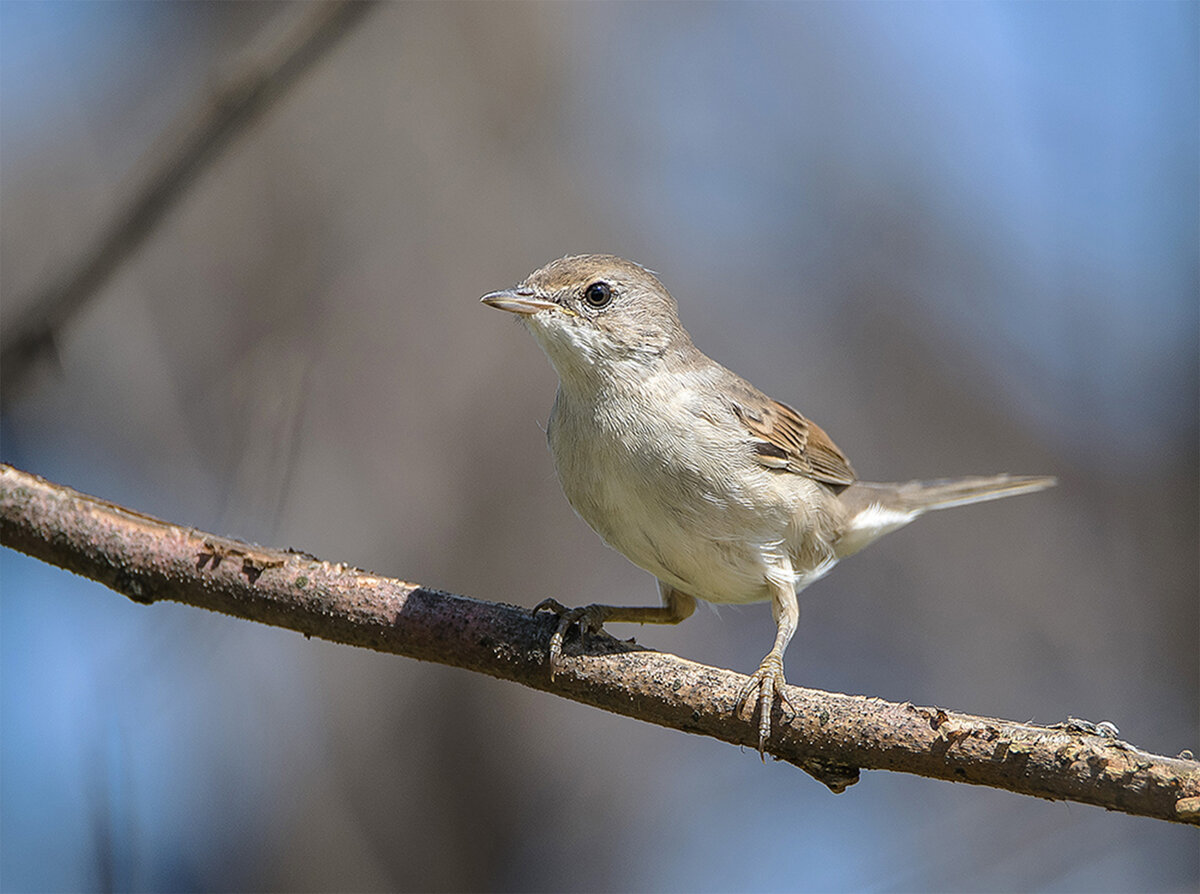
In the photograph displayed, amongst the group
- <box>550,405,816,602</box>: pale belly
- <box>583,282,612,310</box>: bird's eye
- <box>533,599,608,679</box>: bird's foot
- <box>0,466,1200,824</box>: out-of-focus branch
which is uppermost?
<box>583,282,612,310</box>: bird's eye

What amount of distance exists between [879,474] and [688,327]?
186cm

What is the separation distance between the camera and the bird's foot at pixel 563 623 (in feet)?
11.2

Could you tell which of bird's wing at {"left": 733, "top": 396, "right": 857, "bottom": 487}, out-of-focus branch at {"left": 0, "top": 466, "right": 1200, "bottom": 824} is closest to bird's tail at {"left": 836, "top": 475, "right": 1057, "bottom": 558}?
bird's wing at {"left": 733, "top": 396, "right": 857, "bottom": 487}

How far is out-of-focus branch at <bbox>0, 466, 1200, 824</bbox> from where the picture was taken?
290 centimetres

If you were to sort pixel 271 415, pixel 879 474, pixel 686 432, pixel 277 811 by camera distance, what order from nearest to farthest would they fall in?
pixel 686 432 < pixel 271 415 < pixel 277 811 < pixel 879 474

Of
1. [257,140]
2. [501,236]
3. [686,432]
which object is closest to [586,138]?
[501,236]

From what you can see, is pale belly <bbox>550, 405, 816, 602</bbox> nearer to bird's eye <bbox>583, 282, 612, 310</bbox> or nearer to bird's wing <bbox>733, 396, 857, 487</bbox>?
bird's wing <bbox>733, 396, 857, 487</bbox>

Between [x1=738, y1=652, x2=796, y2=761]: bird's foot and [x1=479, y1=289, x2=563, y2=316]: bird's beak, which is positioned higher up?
[x1=479, y1=289, x2=563, y2=316]: bird's beak

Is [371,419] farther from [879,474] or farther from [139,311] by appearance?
[879,474]

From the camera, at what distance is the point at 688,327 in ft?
26.9

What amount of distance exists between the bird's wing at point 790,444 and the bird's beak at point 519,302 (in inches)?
37.4

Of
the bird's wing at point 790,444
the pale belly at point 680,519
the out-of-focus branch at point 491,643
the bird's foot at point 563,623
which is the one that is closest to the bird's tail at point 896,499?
the bird's wing at point 790,444

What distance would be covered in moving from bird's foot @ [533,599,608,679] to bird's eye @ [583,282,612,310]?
1393 mm

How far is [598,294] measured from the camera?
457cm
